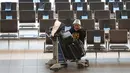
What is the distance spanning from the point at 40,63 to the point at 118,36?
2365mm

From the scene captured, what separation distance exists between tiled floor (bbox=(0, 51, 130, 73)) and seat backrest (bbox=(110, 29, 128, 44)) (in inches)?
20.9

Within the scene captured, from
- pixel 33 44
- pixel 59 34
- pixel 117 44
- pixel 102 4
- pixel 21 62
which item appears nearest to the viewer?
pixel 59 34

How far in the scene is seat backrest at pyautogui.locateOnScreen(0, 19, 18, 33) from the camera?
1193cm

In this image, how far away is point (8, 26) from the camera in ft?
39.2

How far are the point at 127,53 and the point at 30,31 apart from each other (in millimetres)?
3293

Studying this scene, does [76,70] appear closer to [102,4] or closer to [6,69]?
[6,69]

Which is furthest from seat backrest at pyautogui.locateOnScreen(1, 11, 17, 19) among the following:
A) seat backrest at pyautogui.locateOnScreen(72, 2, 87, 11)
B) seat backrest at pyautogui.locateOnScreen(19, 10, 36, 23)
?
seat backrest at pyautogui.locateOnScreen(72, 2, 87, 11)

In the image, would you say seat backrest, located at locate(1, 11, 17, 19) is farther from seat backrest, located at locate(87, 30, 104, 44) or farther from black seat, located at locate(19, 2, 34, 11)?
seat backrest, located at locate(87, 30, 104, 44)

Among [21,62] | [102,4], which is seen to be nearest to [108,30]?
[102,4]

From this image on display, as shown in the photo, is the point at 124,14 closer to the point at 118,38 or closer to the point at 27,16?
the point at 118,38

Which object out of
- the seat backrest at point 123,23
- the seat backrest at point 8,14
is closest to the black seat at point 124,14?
the seat backrest at point 123,23

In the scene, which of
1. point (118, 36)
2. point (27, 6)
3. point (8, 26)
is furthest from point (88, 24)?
point (27, 6)

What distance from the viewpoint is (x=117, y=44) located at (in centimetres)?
1173

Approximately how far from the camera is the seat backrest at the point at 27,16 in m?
12.8
